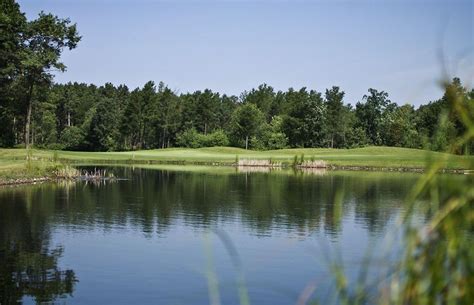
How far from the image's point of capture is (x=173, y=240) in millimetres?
30047

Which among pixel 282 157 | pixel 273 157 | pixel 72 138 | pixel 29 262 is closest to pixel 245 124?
pixel 273 157

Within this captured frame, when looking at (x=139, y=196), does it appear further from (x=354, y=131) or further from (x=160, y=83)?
(x=160, y=83)

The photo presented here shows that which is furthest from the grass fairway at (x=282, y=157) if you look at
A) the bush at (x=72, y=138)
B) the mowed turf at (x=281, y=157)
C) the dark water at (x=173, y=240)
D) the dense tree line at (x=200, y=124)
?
the dark water at (x=173, y=240)

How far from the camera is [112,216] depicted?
123ft

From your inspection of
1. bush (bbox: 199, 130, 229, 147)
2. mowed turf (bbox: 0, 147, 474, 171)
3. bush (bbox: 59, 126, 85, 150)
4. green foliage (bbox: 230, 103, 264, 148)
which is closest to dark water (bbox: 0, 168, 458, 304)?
mowed turf (bbox: 0, 147, 474, 171)

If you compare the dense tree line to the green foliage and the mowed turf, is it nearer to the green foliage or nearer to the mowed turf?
the green foliage

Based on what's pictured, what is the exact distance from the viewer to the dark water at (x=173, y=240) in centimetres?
2027

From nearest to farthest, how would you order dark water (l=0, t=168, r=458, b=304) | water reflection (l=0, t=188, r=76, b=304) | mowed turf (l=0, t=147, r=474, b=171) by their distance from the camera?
1. water reflection (l=0, t=188, r=76, b=304)
2. dark water (l=0, t=168, r=458, b=304)
3. mowed turf (l=0, t=147, r=474, b=171)

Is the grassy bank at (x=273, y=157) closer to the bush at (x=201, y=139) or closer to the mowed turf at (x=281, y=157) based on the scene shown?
the mowed turf at (x=281, y=157)

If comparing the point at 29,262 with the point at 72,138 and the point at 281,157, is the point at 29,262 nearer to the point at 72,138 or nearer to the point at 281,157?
the point at 281,157

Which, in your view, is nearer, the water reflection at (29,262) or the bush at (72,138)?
the water reflection at (29,262)

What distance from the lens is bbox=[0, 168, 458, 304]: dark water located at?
2027 cm

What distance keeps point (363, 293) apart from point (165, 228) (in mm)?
31035

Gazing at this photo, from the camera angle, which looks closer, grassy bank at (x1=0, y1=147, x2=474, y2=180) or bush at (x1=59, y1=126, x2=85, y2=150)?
grassy bank at (x1=0, y1=147, x2=474, y2=180)
